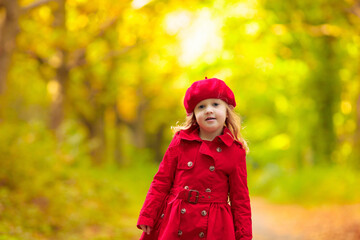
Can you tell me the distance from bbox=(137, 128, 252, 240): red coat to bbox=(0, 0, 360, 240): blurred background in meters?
3.11

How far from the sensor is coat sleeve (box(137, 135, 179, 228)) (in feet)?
10.9

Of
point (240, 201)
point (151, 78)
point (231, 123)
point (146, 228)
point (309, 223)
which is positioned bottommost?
point (146, 228)

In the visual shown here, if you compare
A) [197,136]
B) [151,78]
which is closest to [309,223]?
[197,136]

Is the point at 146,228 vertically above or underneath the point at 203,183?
underneath

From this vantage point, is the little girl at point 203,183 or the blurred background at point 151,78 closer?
the little girl at point 203,183

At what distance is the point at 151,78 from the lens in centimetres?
2328

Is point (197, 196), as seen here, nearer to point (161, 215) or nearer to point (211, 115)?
point (161, 215)

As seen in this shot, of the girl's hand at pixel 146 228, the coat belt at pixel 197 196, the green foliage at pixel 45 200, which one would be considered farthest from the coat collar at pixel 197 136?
the green foliage at pixel 45 200

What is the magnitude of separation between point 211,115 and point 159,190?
25.5 inches

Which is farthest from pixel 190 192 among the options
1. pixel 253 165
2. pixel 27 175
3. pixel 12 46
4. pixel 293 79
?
pixel 253 165

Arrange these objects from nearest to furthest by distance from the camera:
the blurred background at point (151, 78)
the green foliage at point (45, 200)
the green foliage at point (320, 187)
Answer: the green foliage at point (45, 200), the blurred background at point (151, 78), the green foliage at point (320, 187)

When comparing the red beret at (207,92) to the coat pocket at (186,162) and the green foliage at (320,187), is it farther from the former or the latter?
the green foliage at (320,187)

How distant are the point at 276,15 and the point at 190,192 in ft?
39.4

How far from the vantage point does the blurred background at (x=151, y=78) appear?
813 centimetres
